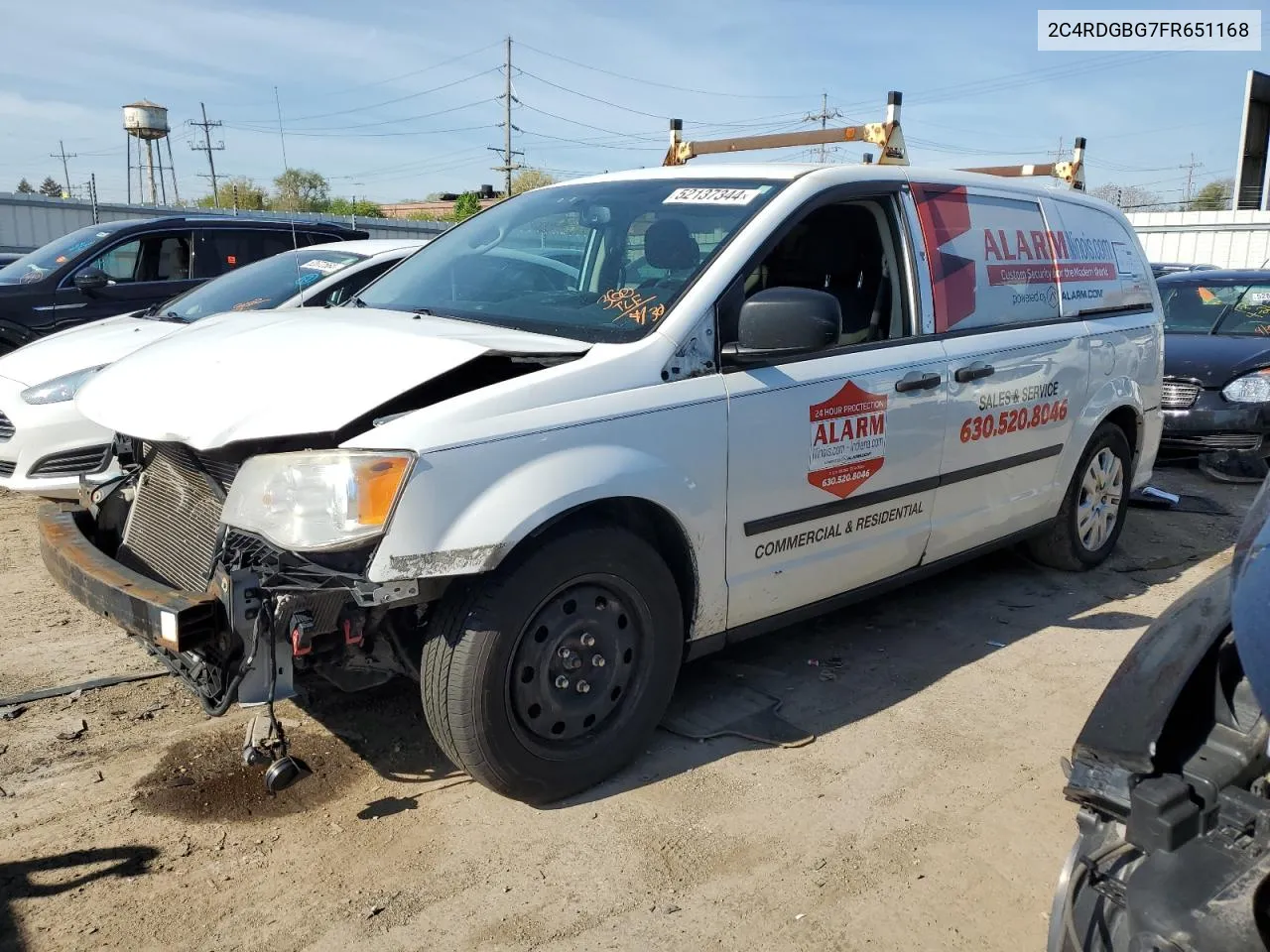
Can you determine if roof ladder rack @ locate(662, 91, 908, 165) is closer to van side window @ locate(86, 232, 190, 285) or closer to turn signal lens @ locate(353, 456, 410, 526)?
turn signal lens @ locate(353, 456, 410, 526)

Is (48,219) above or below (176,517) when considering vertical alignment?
above

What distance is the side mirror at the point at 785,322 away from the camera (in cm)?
330

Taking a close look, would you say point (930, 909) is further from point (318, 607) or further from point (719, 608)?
point (318, 607)

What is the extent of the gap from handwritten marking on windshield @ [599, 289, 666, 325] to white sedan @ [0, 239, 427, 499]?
2.42 m

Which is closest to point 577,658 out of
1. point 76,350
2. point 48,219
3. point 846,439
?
point 846,439

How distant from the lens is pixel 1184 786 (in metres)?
1.80

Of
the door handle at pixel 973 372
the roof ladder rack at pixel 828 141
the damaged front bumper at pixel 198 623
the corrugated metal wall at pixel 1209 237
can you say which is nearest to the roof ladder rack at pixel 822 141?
the roof ladder rack at pixel 828 141

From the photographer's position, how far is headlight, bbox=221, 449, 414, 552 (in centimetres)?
270

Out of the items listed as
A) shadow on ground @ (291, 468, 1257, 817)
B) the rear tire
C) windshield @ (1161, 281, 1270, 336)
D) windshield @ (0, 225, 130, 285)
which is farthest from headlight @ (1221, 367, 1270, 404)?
windshield @ (0, 225, 130, 285)

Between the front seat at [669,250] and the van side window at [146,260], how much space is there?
6.29m

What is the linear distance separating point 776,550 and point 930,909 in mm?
1277

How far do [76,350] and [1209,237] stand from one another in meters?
30.4

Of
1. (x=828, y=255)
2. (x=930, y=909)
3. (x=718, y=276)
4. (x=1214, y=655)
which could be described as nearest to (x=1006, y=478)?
(x=828, y=255)

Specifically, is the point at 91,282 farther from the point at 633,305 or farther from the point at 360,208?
the point at 360,208
